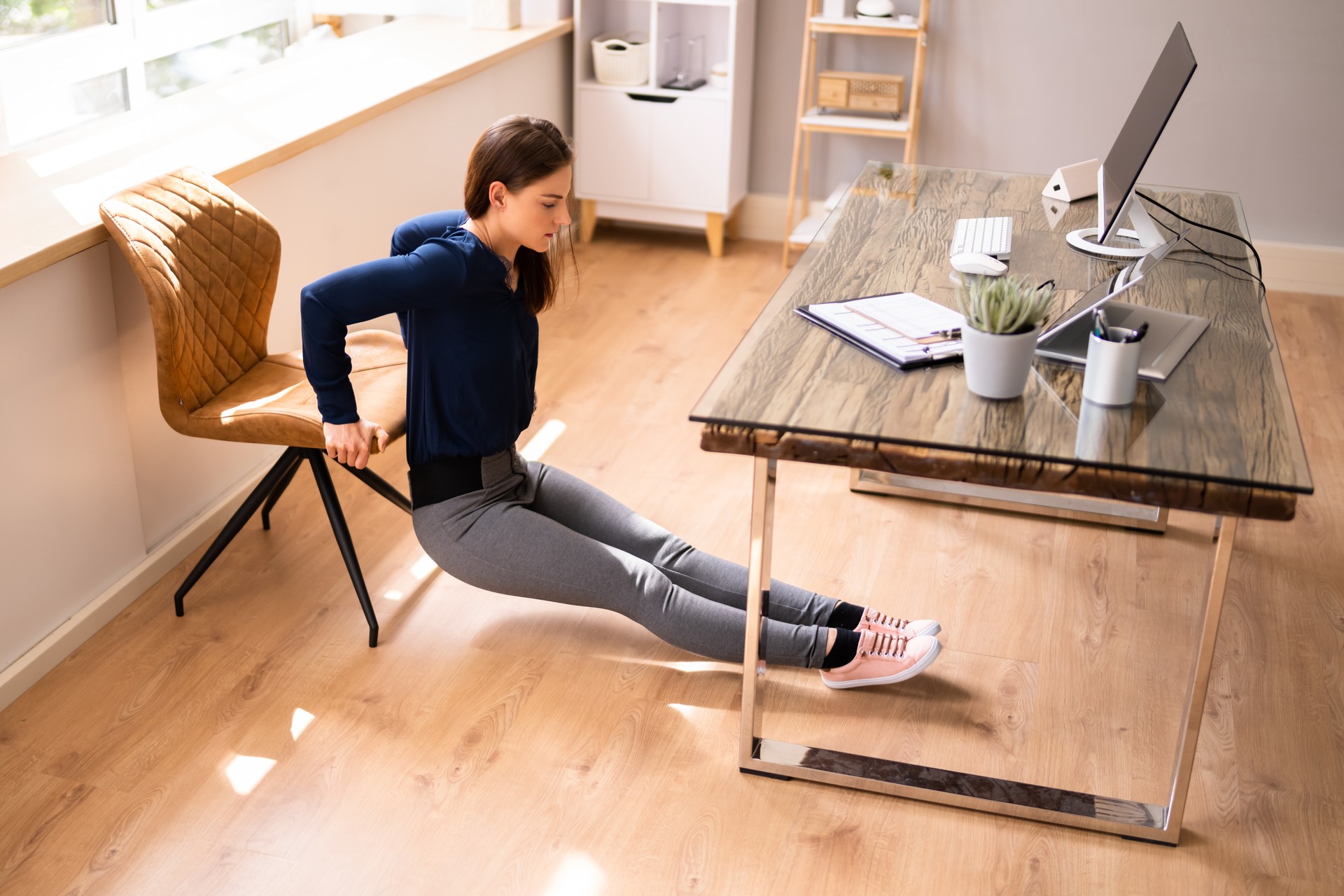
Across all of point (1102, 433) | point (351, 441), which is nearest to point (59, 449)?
point (351, 441)

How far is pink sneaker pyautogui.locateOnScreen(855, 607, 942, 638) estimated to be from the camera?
2.20 metres

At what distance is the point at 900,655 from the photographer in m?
2.16

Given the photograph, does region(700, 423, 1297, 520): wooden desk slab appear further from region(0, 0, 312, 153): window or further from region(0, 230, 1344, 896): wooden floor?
region(0, 0, 312, 153): window

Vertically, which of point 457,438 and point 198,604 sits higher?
point 457,438

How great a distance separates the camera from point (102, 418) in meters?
2.30

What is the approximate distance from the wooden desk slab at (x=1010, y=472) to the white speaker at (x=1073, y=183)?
1.42 m

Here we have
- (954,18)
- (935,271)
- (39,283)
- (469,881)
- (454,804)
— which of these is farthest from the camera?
(954,18)

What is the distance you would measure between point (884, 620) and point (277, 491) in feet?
4.20

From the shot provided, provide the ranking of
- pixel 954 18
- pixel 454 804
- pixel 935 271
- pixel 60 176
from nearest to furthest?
pixel 454 804
pixel 935 271
pixel 60 176
pixel 954 18

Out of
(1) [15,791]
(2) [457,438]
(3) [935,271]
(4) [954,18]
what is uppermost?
(4) [954,18]

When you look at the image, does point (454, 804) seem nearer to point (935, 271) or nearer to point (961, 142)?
point (935, 271)

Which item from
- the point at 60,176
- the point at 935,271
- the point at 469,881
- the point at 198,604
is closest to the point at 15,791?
the point at 198,604

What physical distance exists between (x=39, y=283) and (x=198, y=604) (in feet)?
2.29

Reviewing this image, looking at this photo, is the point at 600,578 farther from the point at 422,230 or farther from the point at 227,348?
the point at 227,348
